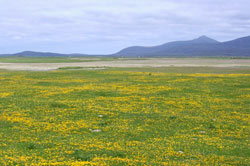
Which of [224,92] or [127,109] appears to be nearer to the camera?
[127,109]

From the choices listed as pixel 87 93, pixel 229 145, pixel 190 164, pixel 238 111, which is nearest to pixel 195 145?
pixel 229 145

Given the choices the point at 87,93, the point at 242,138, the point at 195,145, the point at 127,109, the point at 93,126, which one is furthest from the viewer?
the point at 87,93

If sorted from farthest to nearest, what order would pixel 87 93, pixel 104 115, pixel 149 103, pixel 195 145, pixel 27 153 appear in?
1. pixel 87 93
2. pixel 149 103
3. pixel 104 115
4. pixel 195 145
5. pixel 27 153

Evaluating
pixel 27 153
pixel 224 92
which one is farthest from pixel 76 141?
pixel 224 92

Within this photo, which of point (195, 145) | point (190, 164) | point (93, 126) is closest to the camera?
point (190, 164)

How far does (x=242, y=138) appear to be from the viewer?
16953mm

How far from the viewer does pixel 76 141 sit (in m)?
15.2

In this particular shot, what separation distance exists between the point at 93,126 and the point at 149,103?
965cm

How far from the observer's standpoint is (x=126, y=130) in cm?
1791

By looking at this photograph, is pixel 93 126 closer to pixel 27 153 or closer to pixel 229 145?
pixel 27 153

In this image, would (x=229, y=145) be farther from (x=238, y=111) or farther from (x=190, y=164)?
(x=238, y=111)

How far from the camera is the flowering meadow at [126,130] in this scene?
42.2ft

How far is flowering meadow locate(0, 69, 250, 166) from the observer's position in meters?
12.9

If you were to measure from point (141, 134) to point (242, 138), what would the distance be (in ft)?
20.7
